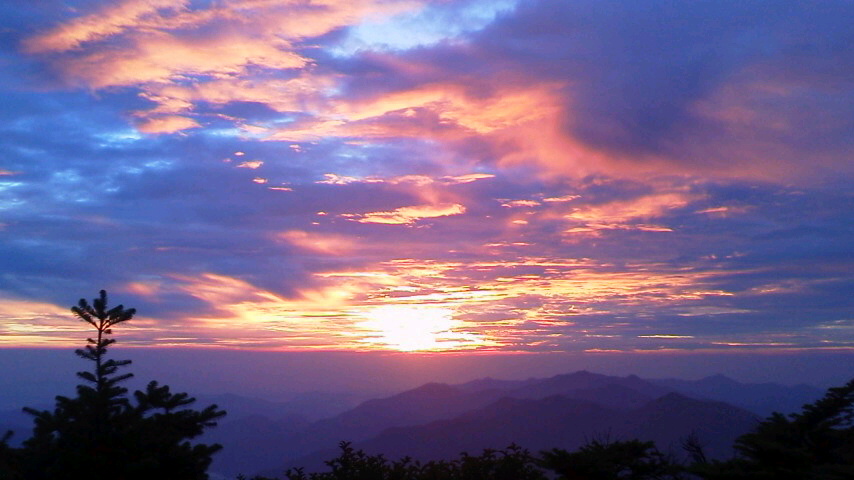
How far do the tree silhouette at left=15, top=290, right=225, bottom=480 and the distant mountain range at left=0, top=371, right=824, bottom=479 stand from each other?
8.89m

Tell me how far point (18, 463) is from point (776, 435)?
541 inches

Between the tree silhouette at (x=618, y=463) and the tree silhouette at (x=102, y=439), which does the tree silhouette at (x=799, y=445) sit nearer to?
the tree silhouette at (x=618, y=463)

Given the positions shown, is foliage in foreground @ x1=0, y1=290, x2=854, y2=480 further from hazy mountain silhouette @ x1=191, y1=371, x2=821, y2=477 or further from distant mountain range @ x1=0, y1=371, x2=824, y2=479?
hazy mountain silhouette @ x1=191, y1=371, x2=821, y2=477

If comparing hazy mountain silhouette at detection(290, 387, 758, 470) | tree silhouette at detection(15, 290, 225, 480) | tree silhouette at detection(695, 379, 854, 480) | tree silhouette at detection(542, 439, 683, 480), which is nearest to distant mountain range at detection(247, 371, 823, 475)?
hazy mountain silhouette at detection(290, 387, 758, 470)

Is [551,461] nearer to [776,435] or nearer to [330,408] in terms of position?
[776,435]

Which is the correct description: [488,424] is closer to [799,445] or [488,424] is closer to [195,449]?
[799,445]

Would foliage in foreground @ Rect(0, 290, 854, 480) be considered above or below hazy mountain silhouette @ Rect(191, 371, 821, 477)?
above

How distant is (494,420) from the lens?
89.1m

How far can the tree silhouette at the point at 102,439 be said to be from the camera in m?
11.2

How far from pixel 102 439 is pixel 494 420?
81.4 m

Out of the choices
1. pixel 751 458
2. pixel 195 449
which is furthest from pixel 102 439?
pixel 751 458

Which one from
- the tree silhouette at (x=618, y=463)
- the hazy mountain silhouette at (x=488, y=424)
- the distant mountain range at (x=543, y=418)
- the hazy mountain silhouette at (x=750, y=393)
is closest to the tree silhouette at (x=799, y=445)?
the tree silhouette at (x=618, y=463)

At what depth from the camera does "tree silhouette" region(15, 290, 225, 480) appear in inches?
442

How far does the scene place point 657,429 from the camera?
58.8 metres
